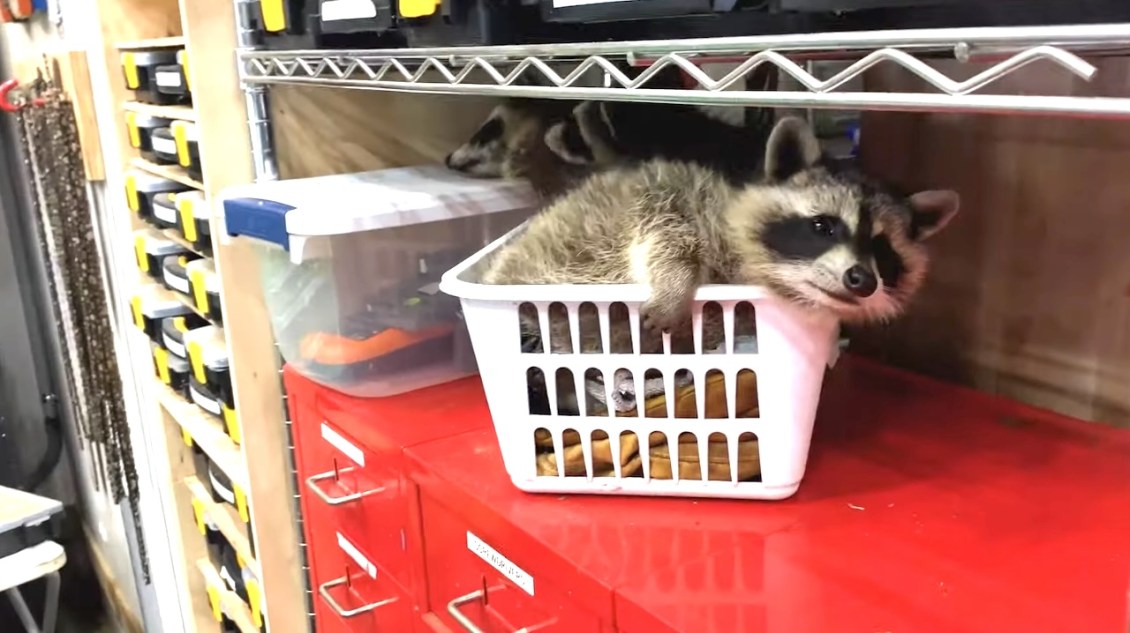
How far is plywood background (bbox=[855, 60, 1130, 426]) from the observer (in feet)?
2.69

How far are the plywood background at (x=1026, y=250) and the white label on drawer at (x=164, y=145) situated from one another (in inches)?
37.6

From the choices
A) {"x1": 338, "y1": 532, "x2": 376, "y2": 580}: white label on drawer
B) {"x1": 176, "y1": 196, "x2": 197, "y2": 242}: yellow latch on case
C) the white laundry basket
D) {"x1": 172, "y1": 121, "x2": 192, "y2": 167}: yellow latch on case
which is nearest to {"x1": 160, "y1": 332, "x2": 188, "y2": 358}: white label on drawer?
{"x1": 176, "y1": 196, "x2": 197, "y2": 242}: yellow latch on case

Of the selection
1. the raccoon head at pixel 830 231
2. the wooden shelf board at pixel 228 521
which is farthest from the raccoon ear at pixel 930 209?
the wooden shelf board at pixel 228 521

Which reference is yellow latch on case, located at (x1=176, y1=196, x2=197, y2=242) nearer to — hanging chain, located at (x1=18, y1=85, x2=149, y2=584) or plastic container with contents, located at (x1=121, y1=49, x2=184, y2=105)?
plastic container with contents, located at (x1=121, y1=49, x2=184, y2=105)

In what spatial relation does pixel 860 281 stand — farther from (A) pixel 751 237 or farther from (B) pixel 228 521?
(B) pixel 228 521

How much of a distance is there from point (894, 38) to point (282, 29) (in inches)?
30.8

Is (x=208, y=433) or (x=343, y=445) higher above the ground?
(x=343, y=445)

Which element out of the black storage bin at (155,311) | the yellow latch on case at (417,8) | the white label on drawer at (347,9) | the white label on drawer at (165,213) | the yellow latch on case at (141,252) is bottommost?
the black storage bin at (155,311)

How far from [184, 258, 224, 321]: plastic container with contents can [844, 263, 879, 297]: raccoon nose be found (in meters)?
0.89

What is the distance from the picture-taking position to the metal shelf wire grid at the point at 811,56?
0.39 metres

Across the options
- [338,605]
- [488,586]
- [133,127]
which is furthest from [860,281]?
[133,127]

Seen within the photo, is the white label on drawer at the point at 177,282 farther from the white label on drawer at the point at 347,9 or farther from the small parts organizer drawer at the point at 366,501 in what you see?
the white label on drawer at the point at 347,9

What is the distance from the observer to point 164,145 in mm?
1400

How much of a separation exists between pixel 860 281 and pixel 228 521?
4.00ft
